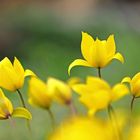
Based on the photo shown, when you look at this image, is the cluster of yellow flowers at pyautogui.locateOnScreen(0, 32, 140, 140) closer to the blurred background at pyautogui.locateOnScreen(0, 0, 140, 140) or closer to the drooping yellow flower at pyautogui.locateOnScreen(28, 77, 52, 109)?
the drooping yellow flower at pyautogui.locateOnScreen(28, 77, 52, 109)

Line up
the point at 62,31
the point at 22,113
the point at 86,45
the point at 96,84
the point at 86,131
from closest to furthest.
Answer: the point at 86,131 < the point at 96,84 < the point at 22,113 < the point at 86,45 < the point at 62,31

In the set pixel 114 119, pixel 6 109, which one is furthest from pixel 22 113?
pixel 114 119

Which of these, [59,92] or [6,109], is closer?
[59,92]

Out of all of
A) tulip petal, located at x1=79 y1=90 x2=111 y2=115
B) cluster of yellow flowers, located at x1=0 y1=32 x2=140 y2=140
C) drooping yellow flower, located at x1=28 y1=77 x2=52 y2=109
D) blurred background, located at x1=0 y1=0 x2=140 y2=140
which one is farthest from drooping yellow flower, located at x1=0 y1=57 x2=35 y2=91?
blurred background, located at x1=0 y1=0 x2=140 y2=140

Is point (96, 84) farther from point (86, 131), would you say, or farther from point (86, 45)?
point (86, 45)

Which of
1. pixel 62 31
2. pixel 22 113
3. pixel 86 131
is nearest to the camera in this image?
pixel 86 131

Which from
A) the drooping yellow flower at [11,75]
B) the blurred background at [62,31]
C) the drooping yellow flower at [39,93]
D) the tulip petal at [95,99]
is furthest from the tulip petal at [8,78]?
the blurred background at [62,31]
